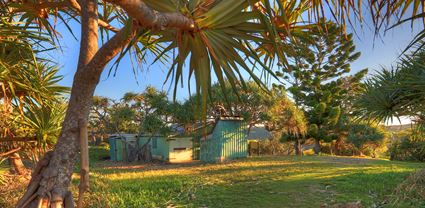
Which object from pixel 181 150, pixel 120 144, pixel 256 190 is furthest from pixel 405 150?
pixel 120 144

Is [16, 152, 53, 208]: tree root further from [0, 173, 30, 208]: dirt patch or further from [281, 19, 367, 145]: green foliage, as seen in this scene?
[281, 19, 367, 145]: green foliage

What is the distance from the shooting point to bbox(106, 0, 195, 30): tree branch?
129 cm

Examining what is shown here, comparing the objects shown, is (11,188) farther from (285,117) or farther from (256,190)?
(285,117)

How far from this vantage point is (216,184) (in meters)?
8.38

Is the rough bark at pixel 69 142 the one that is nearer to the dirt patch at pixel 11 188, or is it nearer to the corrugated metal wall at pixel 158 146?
the dirt patch at pixel 11 188

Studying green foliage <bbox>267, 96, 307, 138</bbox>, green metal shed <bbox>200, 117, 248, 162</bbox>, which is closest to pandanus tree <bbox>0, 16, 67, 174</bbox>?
green metal shed <bbox>200, 117, 248, 162</bbox>

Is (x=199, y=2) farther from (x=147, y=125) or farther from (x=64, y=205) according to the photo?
(x=147, y=125)

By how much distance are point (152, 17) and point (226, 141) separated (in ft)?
45.6

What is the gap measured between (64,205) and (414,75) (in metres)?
5.59

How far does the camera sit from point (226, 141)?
15117 mm

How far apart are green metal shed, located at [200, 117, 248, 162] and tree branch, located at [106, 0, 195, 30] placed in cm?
1309

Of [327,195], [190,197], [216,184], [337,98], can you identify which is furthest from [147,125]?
[337,98]

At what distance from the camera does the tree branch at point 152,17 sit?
1292 millimetres

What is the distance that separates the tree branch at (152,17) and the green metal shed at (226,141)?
13.1m
